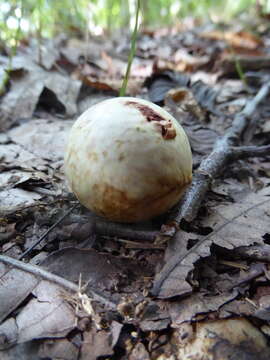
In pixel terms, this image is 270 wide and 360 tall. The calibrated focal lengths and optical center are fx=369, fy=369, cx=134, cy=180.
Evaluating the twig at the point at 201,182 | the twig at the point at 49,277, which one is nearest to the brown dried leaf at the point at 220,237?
the twig at the point at 201,182

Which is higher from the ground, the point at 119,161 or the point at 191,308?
the point at 119,161

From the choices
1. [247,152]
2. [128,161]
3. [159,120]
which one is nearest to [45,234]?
[128,161]

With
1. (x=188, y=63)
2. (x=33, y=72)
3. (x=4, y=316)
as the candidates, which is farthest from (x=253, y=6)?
(x=4, y=316)

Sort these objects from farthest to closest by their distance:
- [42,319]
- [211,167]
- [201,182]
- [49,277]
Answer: [211,167]
[201,182]
[49,277]
[42,319]

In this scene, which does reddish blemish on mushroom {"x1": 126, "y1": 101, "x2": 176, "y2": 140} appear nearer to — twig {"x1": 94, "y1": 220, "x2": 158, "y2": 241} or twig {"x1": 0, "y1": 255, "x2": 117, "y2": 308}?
twig {"x1": 94, "y1": 220, "x2": 158, "y2": 241}

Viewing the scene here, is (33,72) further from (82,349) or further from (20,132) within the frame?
(82,349)

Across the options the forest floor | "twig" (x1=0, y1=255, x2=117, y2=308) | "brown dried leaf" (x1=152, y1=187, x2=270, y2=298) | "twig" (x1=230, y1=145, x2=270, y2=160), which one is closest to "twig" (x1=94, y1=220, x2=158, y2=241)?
the forest floor

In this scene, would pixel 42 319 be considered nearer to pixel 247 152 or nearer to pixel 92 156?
pixel 92 156

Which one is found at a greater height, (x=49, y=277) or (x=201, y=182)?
(x=201, y=182)

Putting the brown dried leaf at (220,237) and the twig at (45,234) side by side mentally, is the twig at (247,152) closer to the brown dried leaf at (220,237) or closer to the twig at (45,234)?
the brown dried leaf at (220,237)
